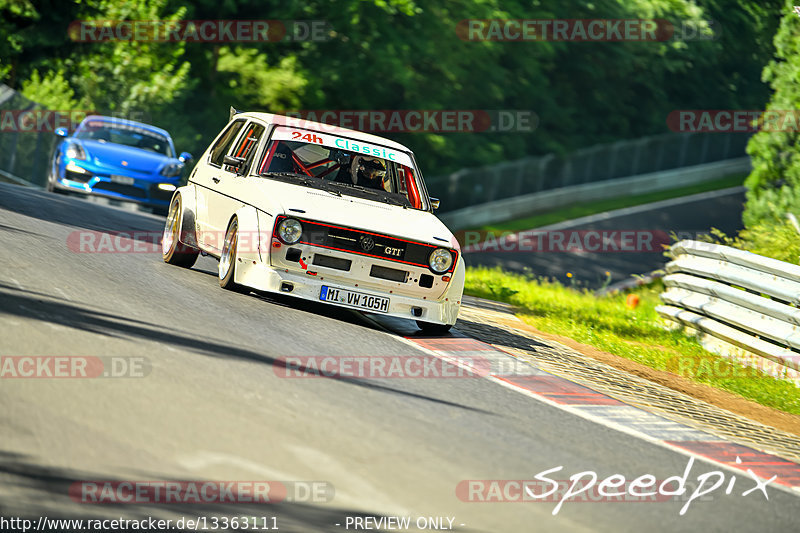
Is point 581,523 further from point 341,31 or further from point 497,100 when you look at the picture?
point 497,100

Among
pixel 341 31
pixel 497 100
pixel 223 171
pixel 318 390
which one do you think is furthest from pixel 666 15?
pixel 318 390

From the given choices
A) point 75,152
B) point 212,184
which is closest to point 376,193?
point 212,184

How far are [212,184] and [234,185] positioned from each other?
0.68 metres

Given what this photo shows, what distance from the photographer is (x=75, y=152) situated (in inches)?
813

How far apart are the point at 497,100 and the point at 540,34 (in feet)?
11.3

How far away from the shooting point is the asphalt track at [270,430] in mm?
5113

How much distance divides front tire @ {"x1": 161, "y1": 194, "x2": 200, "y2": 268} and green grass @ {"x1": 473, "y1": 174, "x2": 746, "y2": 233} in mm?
30244

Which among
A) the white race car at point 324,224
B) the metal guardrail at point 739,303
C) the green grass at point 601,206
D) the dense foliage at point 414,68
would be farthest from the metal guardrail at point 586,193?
the white race car at point 324,224

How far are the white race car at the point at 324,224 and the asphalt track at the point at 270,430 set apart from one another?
0.49m

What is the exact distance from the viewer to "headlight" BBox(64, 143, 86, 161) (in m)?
20.6

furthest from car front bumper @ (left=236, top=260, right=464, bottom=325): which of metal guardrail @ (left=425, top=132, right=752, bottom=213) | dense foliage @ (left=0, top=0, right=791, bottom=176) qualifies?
metal guardrail @ (left=425, top=132, right=752, bottom=213)

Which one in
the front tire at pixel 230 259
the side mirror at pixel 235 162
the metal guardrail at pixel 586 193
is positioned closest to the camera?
the front tire at pixel 230 259

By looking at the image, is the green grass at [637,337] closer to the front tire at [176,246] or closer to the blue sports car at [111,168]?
the front tire at [176,246]

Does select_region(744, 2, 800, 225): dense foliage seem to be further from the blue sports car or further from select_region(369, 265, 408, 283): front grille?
select_region(369, 265, 408, 283): front grille
